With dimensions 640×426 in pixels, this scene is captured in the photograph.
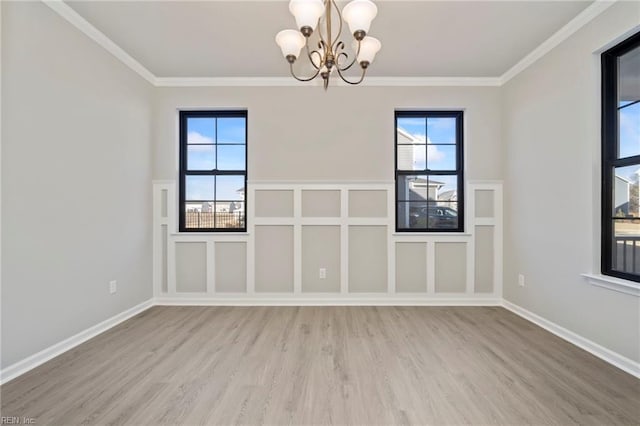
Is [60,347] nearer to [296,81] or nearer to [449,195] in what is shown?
[296,81]

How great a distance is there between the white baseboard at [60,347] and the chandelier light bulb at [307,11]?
9.17 ft

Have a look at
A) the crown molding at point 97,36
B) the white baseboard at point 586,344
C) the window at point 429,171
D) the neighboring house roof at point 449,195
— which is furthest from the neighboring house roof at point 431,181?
the crown molding at point 97,36

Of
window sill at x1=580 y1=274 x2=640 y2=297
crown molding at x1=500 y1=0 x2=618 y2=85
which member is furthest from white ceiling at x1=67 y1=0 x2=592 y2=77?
window sill at x1=580 y1=274 x2=640 y2=297

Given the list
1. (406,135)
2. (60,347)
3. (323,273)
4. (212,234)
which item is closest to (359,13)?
(406,135)

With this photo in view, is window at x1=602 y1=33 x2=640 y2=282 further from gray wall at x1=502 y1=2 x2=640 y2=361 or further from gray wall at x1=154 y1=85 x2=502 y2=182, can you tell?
gray wall at x1=154 y1=85 x2=502 y2=182

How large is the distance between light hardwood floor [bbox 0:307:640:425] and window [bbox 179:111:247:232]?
1.26 metres

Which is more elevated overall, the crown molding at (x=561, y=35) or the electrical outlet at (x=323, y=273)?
the crown molding at (x=561, y=35)

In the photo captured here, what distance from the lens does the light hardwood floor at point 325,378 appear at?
59.7 inches

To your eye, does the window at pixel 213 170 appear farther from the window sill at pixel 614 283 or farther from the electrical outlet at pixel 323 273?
the window sill at pixel 614 283

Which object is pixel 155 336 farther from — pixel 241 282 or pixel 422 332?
pixel 422 332

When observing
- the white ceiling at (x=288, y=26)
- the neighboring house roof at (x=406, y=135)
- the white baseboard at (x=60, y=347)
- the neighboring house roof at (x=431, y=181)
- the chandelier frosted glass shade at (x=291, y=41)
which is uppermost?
the white ceiling at (x=288, y=26)

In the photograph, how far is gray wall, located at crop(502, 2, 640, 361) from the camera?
6.86 ft

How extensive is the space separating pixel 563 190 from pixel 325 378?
254cm

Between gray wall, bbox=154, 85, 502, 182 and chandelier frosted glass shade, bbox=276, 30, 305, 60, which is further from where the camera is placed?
gray wall, bbox=154, 85, 502, 182
